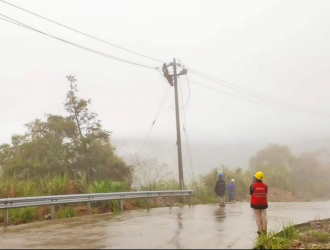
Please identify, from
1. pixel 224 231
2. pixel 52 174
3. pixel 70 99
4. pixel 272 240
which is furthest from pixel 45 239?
pixel 70 99

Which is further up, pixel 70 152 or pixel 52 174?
pixel 70 152

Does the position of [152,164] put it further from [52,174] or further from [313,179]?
[313,179]

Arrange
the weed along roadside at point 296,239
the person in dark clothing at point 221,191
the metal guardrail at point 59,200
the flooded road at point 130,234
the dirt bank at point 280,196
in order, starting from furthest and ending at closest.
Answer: the dirt bank at point 280,196 → the person in dark clothing at point 221,191 → the metal guardrail at point 59,200 → the flooded road at point 130,234 → the weed along roadside at point 296,239

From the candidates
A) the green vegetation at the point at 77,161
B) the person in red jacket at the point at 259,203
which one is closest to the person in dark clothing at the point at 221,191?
the green vegetation at the point at 77,161

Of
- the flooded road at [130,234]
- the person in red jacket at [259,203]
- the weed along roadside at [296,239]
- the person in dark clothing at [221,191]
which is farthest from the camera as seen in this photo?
the person in dark clothing at [221,191]

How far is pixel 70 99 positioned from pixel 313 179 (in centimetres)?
4752

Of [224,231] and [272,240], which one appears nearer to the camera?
[272,240]

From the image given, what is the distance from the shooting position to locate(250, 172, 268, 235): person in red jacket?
331 inches

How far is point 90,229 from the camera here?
360 inches

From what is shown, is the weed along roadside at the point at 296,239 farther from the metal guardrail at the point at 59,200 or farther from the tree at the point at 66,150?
the tree at the point at 66,150

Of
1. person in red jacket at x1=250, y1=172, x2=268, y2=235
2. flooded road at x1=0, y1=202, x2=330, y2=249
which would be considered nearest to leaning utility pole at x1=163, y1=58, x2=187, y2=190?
flooded road at x1=0, y1=202, x2=330, y2=249

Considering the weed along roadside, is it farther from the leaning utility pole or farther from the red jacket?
the leaning utility pole

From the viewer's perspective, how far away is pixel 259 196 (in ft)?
27.9

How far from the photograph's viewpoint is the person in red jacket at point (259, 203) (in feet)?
27.6
